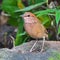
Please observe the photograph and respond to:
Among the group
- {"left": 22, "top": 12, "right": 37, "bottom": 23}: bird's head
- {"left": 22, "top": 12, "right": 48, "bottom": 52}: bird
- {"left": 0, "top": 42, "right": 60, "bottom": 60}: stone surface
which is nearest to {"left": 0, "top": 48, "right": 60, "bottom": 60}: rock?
{"left": 0, "top": 42, "right": 60, "bottom": 60}: stone surface

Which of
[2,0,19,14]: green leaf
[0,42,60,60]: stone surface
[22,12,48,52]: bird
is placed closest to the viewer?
[0,42,60,60]: stone surface

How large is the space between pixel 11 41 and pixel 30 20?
4.64 ft

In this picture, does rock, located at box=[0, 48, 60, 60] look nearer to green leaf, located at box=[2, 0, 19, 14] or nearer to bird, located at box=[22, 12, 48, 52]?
bird, located at box=[22, 12, 48, 52]

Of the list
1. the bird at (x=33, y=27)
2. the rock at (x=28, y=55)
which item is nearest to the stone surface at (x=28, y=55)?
the rock at (x=28, y=55)

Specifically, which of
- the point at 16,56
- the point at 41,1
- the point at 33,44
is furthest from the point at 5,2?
the point at 16,56

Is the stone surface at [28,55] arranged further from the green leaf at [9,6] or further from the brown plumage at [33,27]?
the green leaf at [9,6]

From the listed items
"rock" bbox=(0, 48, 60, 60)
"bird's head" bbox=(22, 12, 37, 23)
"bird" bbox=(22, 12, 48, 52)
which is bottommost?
"rock" bbox=(0, 48, 60, 60)

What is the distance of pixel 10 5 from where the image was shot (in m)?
5.33

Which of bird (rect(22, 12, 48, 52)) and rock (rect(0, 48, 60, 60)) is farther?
bird (rect(22, 12, 48, 52))

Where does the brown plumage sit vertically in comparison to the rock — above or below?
above

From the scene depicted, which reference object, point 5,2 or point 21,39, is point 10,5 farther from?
point 21,39

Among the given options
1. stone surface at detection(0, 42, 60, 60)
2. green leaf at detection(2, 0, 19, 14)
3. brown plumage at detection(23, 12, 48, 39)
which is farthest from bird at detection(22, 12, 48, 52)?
green leaf at detection(2, 0, 19, 14)

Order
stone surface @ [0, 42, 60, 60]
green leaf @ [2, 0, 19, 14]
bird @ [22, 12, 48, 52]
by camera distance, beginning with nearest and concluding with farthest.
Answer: stone surface @ [0, 42, 60, 60] → bird @ [22, 12, 48, 52] → green leaf @ [2, 0, 19, 14]

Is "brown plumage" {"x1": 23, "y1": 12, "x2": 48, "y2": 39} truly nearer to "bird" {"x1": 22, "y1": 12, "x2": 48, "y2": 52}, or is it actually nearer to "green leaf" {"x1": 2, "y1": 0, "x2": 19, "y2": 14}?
"bird" {"x1": 22, "y1": 12, "x2": 48, "y2": 52}
